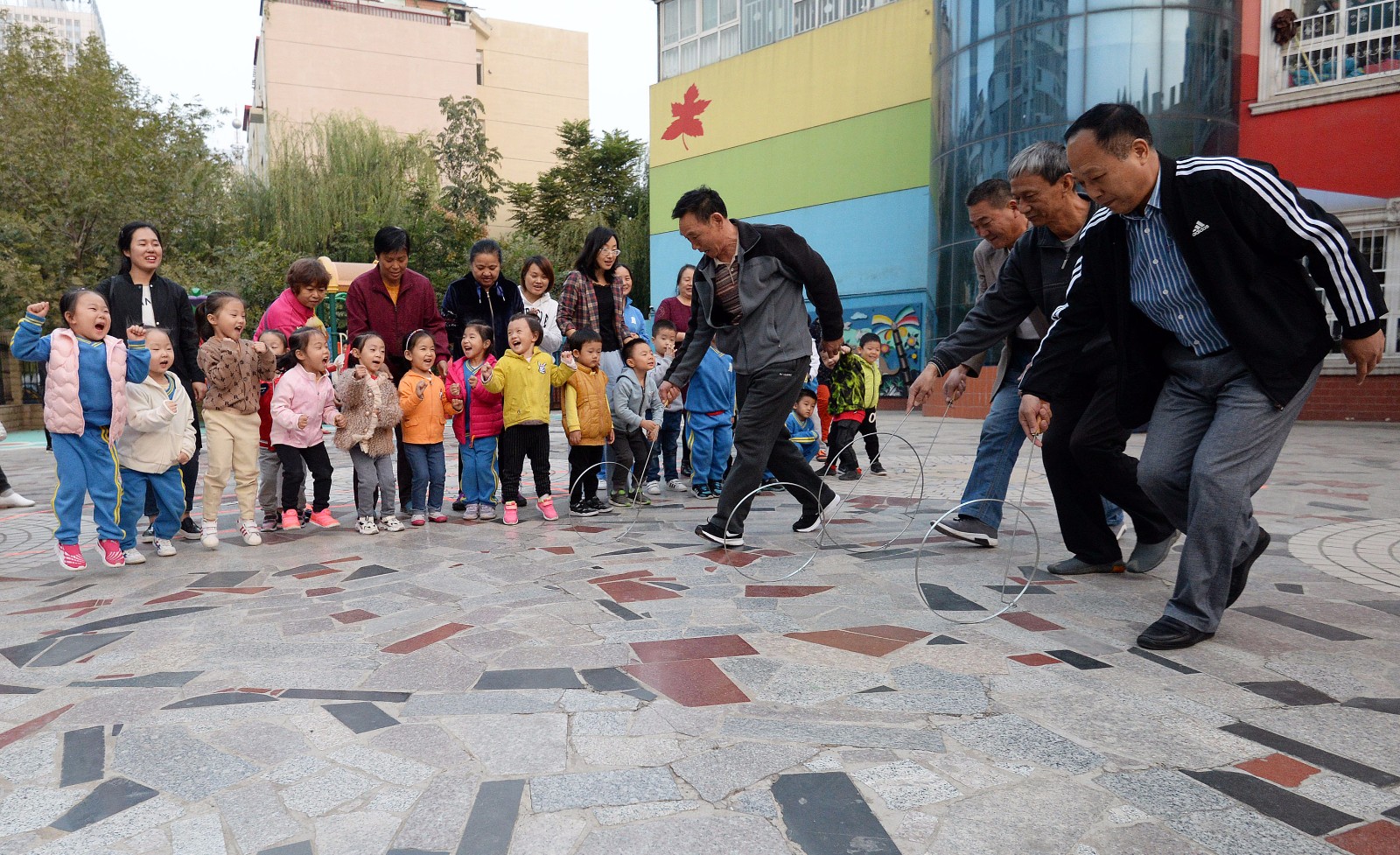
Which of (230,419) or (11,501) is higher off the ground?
(230,419)

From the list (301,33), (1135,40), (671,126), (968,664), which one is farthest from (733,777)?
(301,33)

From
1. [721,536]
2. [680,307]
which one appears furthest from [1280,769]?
[680,307]

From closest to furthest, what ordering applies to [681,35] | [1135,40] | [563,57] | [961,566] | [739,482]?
[961,566]
[739,482]
[1135,40]
[681,35]
[563,57]

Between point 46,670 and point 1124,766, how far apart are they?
3614 millimetres

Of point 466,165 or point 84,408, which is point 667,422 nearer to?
point 84,408

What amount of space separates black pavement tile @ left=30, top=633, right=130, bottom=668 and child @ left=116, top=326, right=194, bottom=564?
178 cm

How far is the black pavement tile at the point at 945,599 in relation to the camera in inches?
161

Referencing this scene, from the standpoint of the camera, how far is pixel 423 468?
692cm

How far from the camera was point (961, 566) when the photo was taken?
4.94m

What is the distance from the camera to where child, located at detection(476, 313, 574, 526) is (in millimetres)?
6809

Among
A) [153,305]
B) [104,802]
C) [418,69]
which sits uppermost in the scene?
[418,69]

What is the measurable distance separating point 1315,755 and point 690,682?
1761mm

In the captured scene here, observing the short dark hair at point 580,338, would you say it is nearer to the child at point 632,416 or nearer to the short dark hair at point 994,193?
the child at point 632,416

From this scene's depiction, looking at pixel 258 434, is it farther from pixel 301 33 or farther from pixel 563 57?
pixel 563 57
